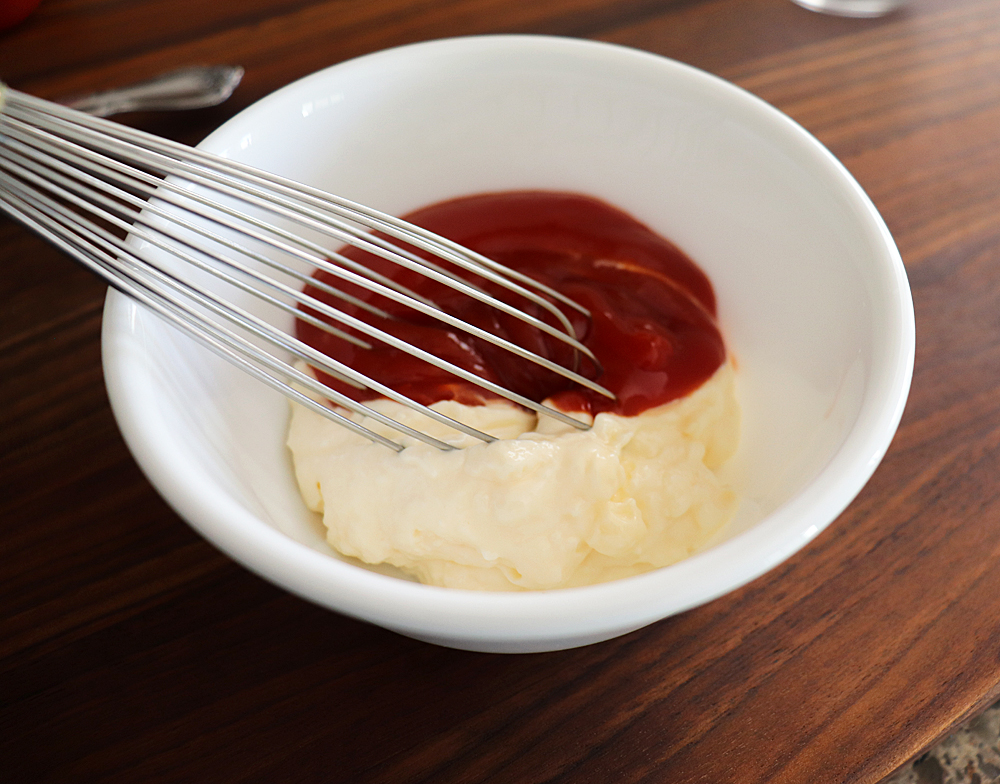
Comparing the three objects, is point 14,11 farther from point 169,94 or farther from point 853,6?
point 853,6

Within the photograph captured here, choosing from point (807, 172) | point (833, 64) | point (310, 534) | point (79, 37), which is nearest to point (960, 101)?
point (833, 64)

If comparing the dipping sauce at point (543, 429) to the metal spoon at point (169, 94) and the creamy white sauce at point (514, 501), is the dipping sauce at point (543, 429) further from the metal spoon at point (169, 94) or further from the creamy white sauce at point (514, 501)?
the metal spoon at point (169, 94)

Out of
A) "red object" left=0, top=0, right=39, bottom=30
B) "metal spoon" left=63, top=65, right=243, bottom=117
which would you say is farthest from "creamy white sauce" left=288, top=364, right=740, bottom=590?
"red object" left=0, top=0, right=39, bottom=30

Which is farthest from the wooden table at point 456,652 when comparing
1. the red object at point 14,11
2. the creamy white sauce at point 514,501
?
the red object at point 14,11

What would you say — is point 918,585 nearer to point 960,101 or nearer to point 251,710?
point 251,710

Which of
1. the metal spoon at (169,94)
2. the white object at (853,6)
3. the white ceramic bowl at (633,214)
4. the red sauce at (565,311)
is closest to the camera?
the white ceramic bowl at (633,214)

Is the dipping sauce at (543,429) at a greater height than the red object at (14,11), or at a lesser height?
lesser

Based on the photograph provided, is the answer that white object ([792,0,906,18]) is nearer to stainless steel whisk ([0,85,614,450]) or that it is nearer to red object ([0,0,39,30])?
stainless steel whisk ([0,85,614,450])
